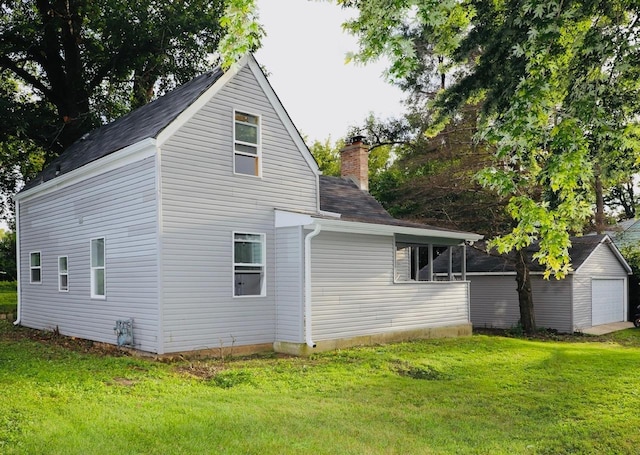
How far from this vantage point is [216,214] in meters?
11.9

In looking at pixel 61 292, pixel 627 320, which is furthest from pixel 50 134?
pixel 627 320

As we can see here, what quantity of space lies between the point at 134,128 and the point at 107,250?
10.3ft

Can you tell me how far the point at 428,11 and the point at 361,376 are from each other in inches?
262

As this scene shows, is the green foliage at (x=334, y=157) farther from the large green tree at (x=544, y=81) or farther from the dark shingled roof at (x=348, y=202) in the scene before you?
the large green tree at (x=544, y=81)

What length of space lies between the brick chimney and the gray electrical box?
10590mm

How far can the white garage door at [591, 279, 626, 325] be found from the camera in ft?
74.8

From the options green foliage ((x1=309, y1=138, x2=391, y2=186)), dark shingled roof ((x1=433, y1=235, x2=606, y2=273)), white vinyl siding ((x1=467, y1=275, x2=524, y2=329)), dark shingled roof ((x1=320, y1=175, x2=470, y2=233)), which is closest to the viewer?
dark shingled roof ((x1=320, y1=175, x2=470, y2=233))

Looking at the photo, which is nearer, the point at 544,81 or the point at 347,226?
the point at 544,81

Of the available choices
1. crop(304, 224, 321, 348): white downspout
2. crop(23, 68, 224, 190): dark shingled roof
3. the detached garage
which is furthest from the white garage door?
crop(23, 68, 224, 190): dark shingled roof

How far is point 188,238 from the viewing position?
1133 centimetres

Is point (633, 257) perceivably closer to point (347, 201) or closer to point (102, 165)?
point (347, 201)

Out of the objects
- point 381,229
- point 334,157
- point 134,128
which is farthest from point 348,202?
point 334,157

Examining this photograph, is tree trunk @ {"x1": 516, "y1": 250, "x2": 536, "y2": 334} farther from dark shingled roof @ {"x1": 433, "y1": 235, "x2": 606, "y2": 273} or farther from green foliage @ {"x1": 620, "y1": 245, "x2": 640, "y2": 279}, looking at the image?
green foliage @ {"x1": 620, "y1": 245, "x2": 640, "y2": 279}

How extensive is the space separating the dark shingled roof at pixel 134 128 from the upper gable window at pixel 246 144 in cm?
115
